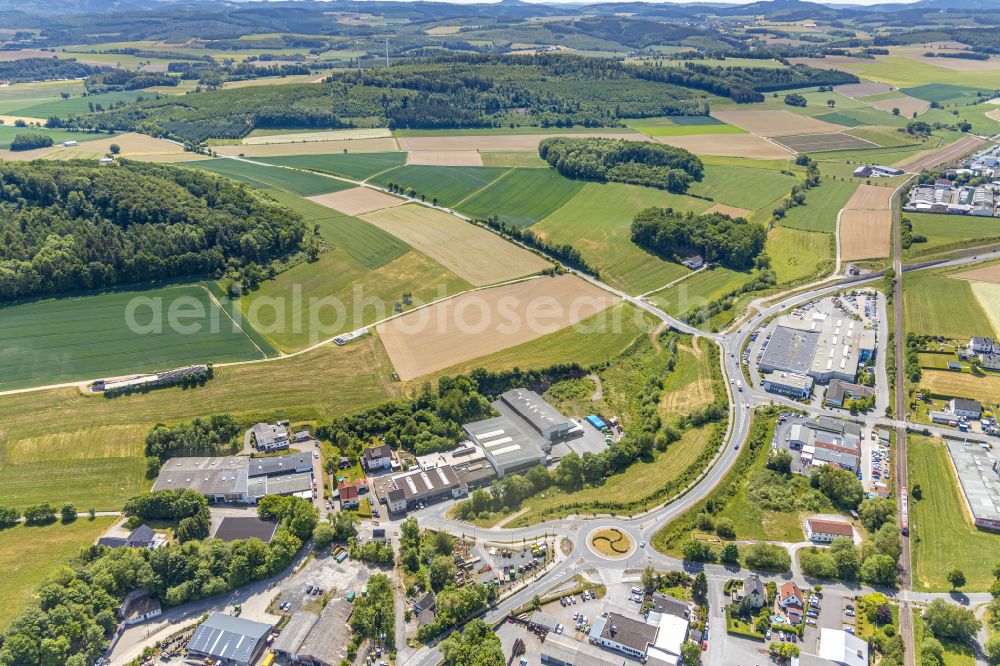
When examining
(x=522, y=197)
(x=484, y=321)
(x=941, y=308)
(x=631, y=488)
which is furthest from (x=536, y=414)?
(x=522, y=197)

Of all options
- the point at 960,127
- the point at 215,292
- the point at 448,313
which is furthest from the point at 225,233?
the point at 960,127

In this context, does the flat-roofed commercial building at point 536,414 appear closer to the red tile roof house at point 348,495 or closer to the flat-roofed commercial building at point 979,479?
the red tile roof house at point 348,495

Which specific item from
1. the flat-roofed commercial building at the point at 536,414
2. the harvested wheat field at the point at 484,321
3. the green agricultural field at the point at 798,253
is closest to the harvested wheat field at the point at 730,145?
the green agricultural field at the point at 798,253

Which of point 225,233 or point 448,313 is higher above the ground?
point 225,233

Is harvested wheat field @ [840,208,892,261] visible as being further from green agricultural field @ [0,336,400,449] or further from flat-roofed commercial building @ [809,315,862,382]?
green agricultural field @ [0,336,400,449]

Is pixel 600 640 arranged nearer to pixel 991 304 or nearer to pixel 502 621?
pixel 502 621

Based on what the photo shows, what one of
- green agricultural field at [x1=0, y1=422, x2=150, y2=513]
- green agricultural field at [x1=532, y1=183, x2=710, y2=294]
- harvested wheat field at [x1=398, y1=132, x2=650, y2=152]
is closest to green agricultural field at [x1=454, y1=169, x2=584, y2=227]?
green agricultural field at [x1=532, y1=183, x2=710, y2=294]
